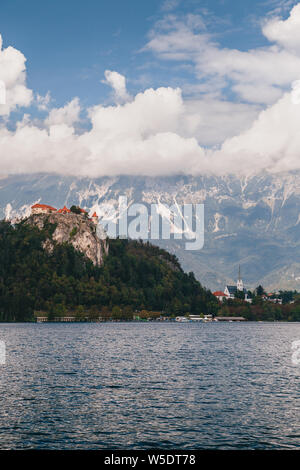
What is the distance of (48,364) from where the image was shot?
118750 mm

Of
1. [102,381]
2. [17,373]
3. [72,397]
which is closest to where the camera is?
[72,397]

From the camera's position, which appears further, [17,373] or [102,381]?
[17,373]

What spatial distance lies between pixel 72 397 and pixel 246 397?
78.5ft

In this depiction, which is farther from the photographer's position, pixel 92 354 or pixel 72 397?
pixel 92 354

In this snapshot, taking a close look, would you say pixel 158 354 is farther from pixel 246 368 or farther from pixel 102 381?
pixel 102 381

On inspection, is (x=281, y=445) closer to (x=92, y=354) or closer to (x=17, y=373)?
(x=17, y=373)

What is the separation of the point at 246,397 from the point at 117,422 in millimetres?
23763

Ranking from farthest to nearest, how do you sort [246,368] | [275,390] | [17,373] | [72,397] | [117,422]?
1. [246,368]
2. [17,373]
3. [275,390]
4. [72,397]
5. [117,422]

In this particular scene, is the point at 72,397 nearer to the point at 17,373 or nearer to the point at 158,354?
the point at 17,373

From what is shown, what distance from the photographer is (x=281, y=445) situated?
5291 cm
